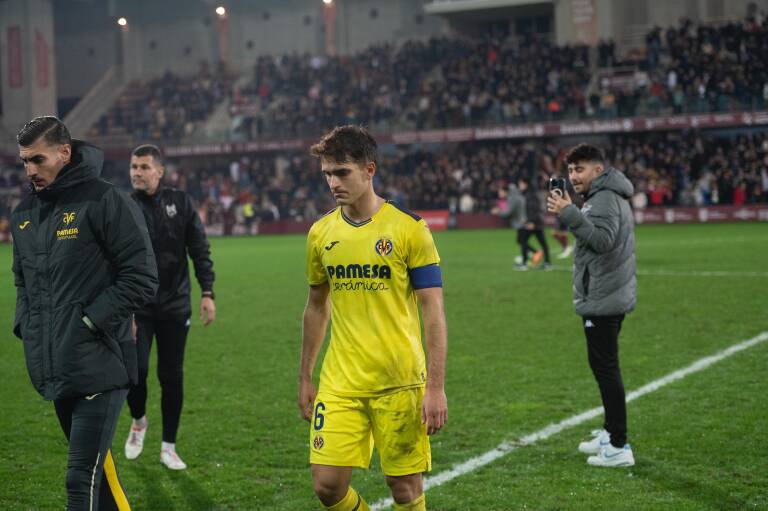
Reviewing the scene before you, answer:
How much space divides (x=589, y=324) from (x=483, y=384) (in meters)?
2.63

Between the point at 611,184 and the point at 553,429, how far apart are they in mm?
1994

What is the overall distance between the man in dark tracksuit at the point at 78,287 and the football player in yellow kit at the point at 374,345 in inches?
36.6

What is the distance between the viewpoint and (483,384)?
884cm

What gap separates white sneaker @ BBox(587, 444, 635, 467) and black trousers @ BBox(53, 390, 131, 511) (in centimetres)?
328

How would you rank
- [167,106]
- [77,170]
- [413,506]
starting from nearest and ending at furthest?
1. [413,506]
2. [77,170]
3. [167,106]

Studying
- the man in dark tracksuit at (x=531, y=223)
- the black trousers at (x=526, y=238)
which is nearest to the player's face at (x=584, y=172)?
the man in dark tracksuit at (x=531, y=223)

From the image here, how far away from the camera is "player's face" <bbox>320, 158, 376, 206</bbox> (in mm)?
4105

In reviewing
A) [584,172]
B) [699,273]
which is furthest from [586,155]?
[699,273]

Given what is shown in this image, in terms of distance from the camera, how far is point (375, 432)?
164 inches

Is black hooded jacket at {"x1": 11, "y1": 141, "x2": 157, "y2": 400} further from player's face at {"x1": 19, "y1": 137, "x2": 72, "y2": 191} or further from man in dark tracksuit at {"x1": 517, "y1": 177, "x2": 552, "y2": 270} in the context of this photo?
man in dark tracksuit at {"x1": 517, "y1": 177, "x2": 552, "y2": 270}

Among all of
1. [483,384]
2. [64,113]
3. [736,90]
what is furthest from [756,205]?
[64,113]

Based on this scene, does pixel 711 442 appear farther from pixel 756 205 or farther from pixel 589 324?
pixel 756 205

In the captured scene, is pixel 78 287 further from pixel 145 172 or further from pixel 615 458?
pixel 615 458

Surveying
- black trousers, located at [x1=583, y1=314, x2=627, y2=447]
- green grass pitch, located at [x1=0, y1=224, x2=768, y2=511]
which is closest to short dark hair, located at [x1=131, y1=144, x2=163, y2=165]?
green grass pitch, located at [x1=0, y1=224, x2=768, y2=511]
